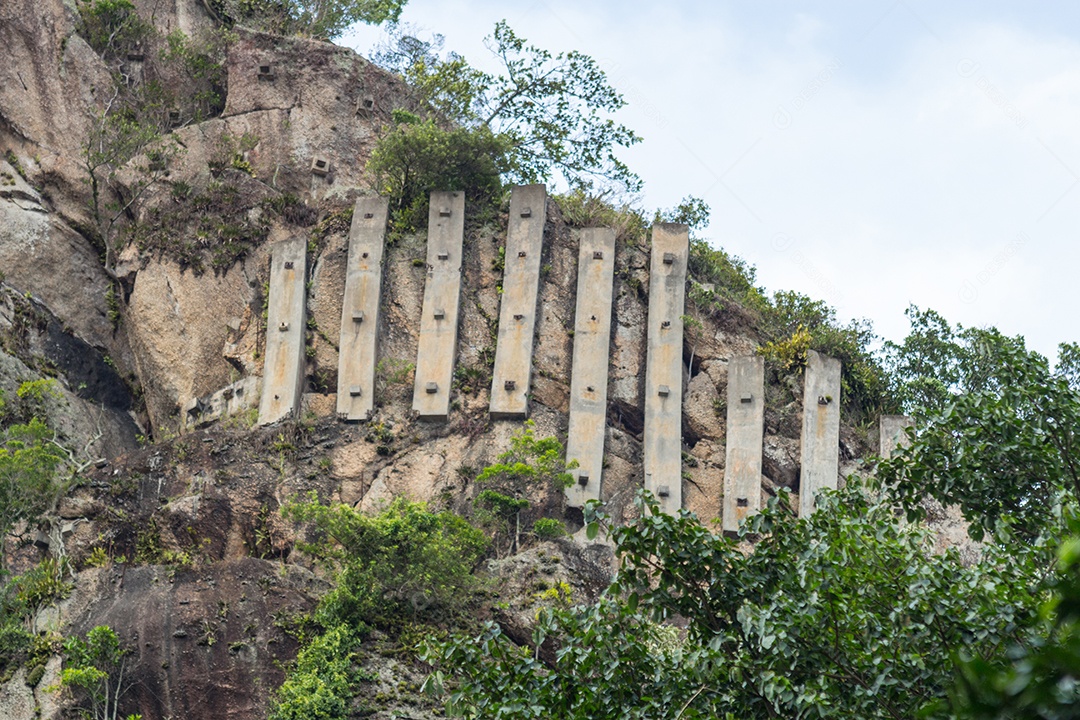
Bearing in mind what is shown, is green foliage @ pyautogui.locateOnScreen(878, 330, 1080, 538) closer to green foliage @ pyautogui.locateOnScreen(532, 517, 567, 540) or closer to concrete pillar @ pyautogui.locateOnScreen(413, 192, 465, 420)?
green foliage @ pyautogui.locateOnScreen(532, 517, 567, 540)

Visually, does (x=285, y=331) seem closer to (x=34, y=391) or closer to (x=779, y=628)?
(x=34, y=391)

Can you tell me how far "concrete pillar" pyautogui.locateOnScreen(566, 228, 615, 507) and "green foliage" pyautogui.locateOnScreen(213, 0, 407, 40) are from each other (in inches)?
412

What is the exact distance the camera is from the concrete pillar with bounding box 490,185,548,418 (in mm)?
30000

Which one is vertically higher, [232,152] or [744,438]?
[232,152]

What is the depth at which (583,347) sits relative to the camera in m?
30.6

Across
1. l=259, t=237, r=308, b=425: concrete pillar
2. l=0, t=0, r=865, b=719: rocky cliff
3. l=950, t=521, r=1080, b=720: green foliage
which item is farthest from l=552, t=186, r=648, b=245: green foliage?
l=950, t=521, r=1080, b=720: green foliage

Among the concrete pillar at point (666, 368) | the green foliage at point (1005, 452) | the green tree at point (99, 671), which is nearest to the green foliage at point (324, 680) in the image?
the green tree at point (99, 671)

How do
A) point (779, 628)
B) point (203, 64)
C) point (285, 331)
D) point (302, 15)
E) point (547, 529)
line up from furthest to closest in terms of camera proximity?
point (302, 15), point (203, 64), point (285, 331), point (547, 529), point (779, 628)

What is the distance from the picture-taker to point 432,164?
32.7 metres

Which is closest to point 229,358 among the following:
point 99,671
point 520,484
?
point 520,484

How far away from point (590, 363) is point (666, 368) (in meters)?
1.40

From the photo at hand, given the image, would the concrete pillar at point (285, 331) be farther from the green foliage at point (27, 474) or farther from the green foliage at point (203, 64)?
the green foliage at point (203, 64)

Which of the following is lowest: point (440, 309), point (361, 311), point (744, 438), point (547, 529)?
point (547, 529)

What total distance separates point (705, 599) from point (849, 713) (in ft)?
6.73
